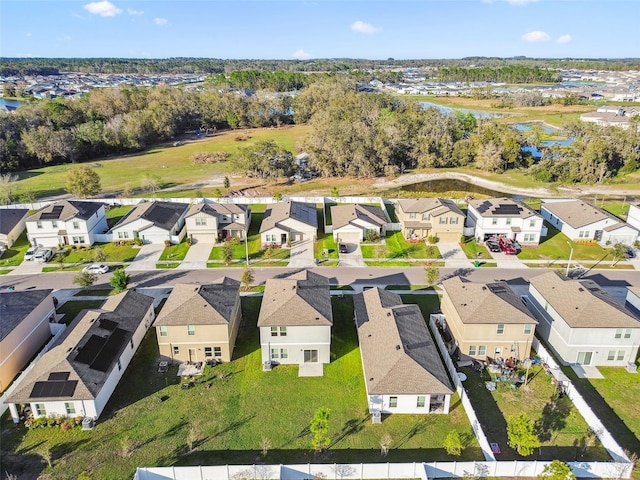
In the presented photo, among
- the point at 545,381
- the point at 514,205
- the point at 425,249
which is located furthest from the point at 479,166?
the point at 545,381

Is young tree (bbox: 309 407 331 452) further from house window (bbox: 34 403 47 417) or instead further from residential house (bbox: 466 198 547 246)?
residential house (bbox: 466 198 547 246)

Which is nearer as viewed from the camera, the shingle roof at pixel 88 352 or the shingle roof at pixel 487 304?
the shingle roof at pixel 88 352

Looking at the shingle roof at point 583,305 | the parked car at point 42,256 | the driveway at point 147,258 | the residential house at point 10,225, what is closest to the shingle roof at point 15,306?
the driveway at point 147,258

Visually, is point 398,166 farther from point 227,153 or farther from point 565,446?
point 565,446

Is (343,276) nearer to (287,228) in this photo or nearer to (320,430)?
(287,228)

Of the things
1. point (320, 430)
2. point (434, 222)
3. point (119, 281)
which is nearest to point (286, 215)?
point (434, 222)

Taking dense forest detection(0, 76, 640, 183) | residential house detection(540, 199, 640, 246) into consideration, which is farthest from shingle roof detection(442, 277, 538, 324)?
dense forest detection(0, 76, 640, 183)

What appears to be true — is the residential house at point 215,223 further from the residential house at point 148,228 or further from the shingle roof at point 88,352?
the shingle roof at point 88,352
